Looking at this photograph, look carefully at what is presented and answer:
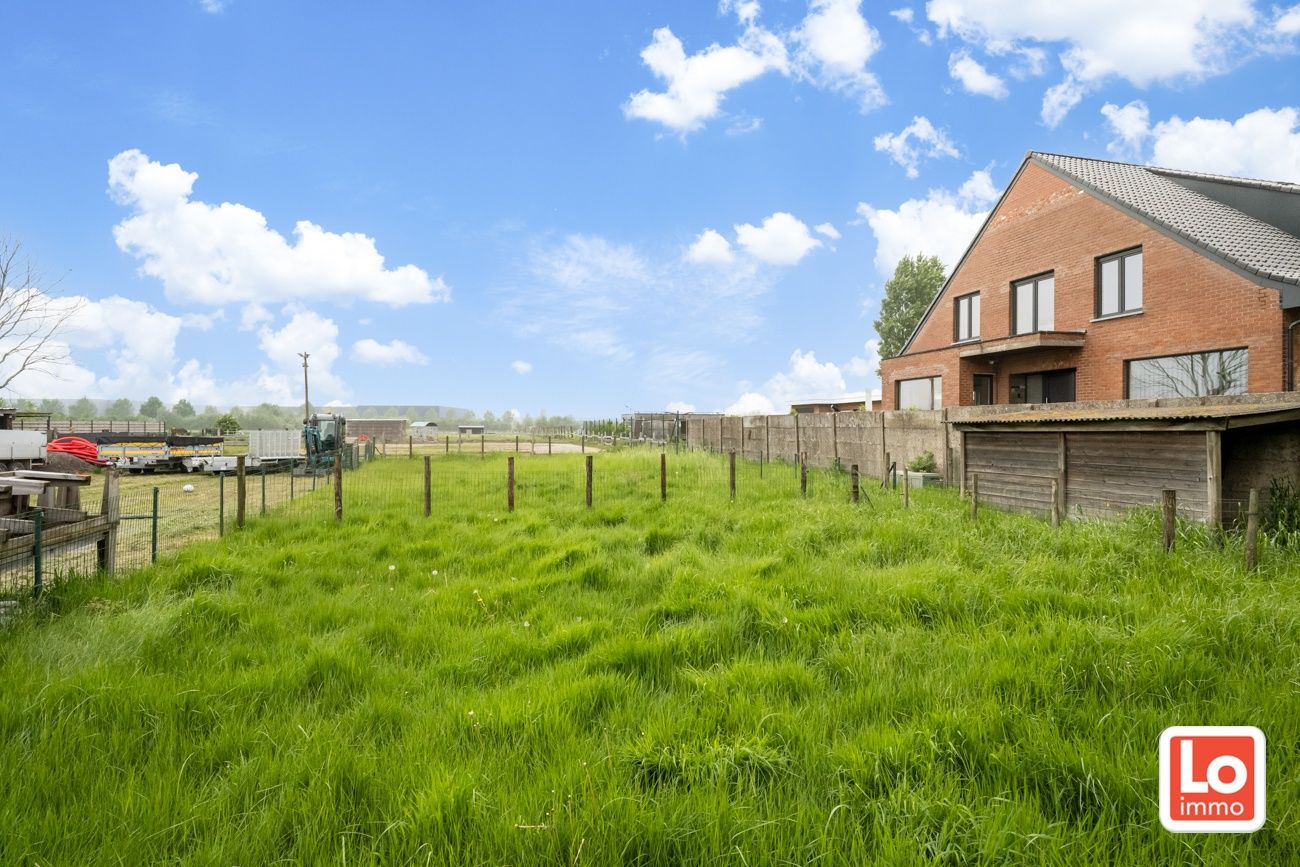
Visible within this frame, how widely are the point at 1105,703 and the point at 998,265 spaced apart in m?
21.5

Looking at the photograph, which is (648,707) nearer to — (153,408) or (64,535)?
(64,535)

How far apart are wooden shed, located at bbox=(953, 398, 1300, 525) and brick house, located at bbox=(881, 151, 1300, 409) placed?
6234 mm

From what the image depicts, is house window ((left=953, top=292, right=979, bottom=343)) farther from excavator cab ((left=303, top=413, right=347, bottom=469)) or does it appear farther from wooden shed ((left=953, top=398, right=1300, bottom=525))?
excavator cab ((left=303, top=413, right=347, bottom=469))

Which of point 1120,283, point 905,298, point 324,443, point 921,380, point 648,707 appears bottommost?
point 648,707

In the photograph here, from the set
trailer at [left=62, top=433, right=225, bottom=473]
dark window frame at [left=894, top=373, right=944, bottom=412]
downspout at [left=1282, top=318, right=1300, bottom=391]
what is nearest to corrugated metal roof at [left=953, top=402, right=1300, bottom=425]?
downspout at [left=1282, top=318, right=1300, bottom=391]

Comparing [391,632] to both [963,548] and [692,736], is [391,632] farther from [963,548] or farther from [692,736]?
[963,548]

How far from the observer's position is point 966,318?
22.6m

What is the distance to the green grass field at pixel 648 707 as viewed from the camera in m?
2.49

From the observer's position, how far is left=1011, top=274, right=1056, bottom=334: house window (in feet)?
62.0

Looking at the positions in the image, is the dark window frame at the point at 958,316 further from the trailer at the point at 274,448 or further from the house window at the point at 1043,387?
the trailer at the point at 274,448

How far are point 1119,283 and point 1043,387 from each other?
12.4 feet

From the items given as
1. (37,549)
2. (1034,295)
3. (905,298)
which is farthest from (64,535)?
(905,298)

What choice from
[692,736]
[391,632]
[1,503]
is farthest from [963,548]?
[1,503]

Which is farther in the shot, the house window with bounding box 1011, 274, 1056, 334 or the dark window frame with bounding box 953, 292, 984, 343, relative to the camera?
the dark window frame with bounding box 953, 292, 984, 343
